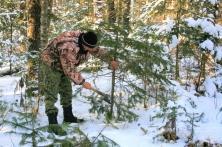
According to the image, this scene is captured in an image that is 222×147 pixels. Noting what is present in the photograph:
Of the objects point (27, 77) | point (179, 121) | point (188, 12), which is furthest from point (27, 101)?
point (188, 12)

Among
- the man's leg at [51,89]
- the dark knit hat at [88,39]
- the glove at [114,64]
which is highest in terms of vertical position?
the dark knit hat at [88,39]

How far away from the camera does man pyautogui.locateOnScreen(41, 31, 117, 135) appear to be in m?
6.41

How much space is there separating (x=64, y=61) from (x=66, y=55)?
0.33ft

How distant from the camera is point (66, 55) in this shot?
646cm

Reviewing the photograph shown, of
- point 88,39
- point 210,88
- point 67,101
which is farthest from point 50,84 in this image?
point 210,88

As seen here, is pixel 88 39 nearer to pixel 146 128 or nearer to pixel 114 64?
pixel 114 64

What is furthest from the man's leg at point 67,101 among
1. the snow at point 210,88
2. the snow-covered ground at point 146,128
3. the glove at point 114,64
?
the snow at point 210,88

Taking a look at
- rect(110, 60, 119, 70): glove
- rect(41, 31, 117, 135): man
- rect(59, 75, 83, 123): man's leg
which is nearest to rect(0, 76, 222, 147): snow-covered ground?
rect(59, 75, 83, 123): man's leg

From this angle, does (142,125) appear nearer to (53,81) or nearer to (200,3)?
(53,81)

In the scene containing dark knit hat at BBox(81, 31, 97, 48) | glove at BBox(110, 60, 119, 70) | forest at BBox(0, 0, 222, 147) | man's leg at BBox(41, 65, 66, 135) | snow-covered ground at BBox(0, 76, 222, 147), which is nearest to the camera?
snow-covered ground at BBox(0, 76, 222, 147)

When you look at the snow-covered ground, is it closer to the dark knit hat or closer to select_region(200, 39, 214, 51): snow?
select_region(200, 39, 214, 51): snow

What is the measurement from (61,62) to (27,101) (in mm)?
2433

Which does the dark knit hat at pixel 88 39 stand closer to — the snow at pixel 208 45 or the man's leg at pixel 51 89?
the man's leg at pixel 51 89

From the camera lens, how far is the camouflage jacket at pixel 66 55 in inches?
252
